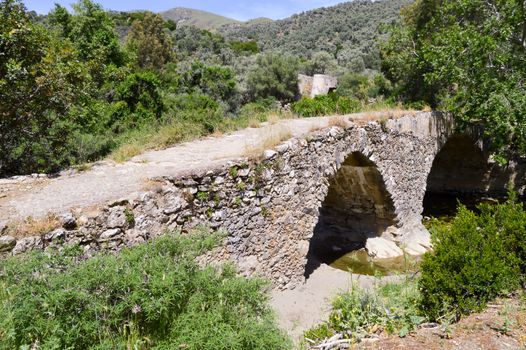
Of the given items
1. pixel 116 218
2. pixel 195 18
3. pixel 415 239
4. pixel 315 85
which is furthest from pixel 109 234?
pixel 195 18

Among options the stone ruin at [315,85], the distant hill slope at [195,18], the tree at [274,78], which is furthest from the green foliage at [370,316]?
the distant hill slope at [195,18]

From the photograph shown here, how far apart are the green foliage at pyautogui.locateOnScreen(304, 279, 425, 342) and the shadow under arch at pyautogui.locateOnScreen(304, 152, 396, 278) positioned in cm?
540

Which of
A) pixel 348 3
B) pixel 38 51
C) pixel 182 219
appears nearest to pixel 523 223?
pixel 182 219

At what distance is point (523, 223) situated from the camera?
4.87m

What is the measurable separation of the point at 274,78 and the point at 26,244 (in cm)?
2356

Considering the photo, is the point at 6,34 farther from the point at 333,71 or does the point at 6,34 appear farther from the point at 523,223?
the point at 333,71

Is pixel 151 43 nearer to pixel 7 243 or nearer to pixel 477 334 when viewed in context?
pixel 7 243

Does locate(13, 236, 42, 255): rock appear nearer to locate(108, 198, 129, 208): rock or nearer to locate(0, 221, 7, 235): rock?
locate(0, 221, 7, 235): rock

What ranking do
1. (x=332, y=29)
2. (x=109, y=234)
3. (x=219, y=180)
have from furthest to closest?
1. (x=332, y=29)
2. (x=219, y=180)
3. (x=109, y=234)

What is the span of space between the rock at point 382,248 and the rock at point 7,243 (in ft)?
29.5

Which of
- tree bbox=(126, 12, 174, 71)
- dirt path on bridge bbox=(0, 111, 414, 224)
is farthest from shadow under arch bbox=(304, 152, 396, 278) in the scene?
tree bbox=(126, 12, 174, 71)

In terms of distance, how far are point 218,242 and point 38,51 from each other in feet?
17.4

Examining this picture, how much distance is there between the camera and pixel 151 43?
31.4 meters

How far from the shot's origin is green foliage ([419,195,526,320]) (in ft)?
14.0
